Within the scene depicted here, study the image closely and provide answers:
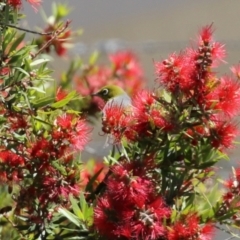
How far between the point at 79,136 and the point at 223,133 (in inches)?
10.4

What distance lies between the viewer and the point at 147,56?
5.65m

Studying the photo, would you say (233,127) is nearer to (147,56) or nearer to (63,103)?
(63,103)

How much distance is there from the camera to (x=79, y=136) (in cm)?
150

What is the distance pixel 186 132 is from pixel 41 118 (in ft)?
0.92

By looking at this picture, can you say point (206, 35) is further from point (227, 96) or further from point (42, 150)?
point (42, 150)

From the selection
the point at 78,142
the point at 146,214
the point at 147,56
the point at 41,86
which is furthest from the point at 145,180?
the point at 147,56

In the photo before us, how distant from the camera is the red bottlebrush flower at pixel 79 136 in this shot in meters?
1.49

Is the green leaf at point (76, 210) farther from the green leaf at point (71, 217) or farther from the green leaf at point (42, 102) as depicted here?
the green leaf at point (42, 102)

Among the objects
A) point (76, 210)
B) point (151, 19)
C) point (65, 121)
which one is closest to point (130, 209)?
point (76, 210)

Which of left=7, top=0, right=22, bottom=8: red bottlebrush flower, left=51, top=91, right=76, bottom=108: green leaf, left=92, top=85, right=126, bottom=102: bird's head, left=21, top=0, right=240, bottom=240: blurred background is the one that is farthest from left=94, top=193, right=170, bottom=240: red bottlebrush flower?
left=21, top=0, right=240, bottom=240: blurred background

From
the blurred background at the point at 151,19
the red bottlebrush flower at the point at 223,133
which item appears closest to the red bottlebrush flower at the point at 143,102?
the red bottlebrush flower at the point at 223,133

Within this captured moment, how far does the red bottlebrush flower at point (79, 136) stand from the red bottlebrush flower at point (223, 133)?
24cm

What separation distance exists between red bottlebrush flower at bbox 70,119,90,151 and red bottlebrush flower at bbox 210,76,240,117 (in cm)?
25

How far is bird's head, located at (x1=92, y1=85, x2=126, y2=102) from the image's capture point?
7.43 feet
